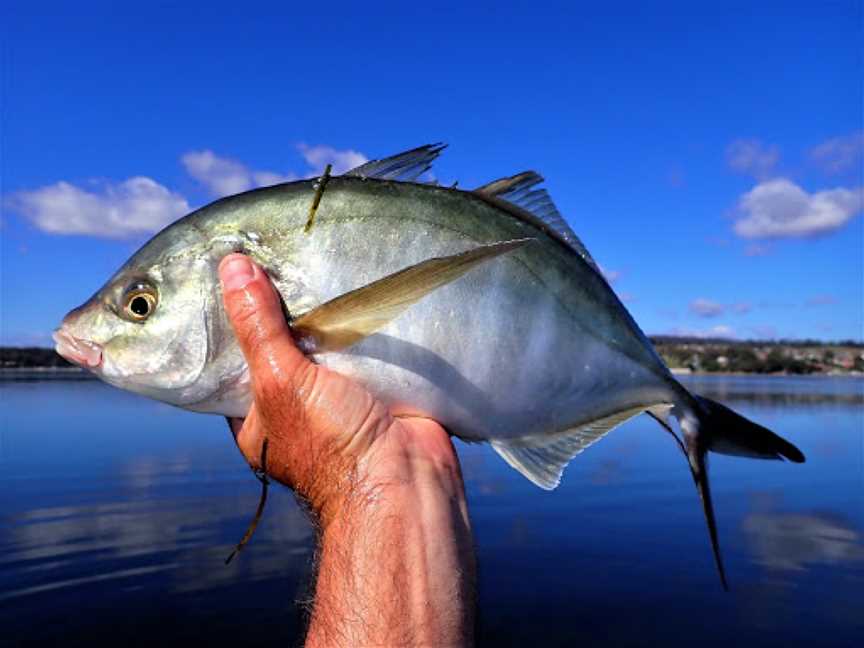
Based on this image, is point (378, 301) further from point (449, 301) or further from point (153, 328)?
point (153, 328)

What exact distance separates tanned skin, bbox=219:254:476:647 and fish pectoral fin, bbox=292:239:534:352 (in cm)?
12

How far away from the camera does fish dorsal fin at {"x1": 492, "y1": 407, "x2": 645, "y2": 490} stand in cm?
352

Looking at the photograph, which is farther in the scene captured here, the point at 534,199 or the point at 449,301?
the point at 534,199

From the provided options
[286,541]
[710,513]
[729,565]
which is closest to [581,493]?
[729,565]

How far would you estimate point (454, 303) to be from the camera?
325 centimetres

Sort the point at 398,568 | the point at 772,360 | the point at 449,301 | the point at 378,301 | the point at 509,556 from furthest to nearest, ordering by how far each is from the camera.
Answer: the point at 772,360 → the point at 509,556 → the point at 449,301 → the point at 378,301 → the point at 398,568

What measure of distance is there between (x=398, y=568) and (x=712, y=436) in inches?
75.1

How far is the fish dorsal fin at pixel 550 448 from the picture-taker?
3518 millimetres

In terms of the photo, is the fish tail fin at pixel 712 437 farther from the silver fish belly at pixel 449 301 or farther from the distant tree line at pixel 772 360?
the distant tree line at pixel 772 360

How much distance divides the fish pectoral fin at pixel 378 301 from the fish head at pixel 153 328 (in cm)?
50

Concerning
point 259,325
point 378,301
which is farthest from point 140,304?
point 378,301

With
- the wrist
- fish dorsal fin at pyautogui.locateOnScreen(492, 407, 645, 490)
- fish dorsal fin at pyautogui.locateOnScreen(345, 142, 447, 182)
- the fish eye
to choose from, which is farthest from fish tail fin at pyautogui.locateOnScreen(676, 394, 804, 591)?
the fish eye

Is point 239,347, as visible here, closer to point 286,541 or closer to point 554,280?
point 554,280

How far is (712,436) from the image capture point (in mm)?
3701
